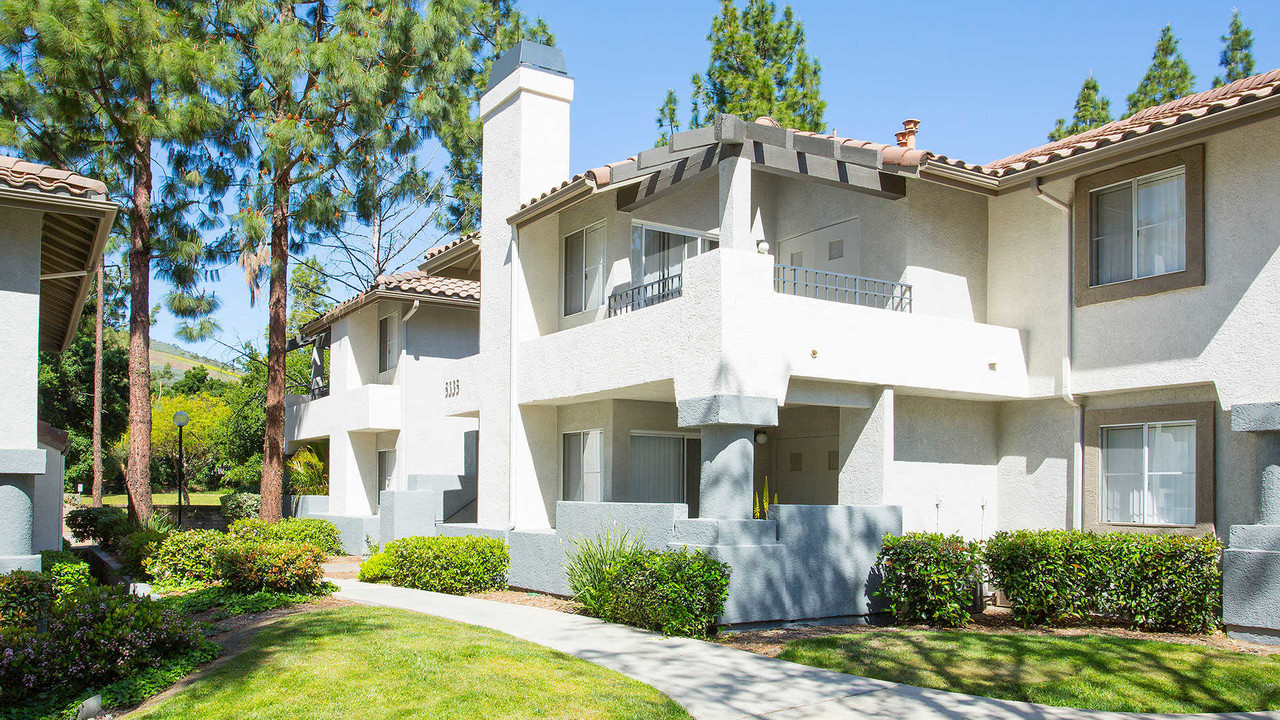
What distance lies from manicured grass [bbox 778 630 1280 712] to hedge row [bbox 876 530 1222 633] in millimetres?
1086

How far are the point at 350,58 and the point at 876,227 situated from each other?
45.6 feet

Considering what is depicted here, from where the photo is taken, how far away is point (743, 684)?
9.21 meters

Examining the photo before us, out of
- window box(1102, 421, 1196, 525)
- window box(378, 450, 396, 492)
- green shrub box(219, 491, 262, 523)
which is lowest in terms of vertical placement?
green shrub box(219, 491, 262, 523)

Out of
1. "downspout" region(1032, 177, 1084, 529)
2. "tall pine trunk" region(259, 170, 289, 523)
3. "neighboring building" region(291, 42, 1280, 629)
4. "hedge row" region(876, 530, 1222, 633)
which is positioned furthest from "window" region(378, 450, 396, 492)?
"downspout" region(1032, 177, 1084, 529)

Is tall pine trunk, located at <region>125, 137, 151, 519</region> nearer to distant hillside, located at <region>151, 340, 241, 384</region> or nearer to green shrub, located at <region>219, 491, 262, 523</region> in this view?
green shrub, located at <region>219, 491, 262, 523</region>

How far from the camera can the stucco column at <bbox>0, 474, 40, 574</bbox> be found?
427 inches

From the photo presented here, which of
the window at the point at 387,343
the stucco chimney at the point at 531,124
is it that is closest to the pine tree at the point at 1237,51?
the stucco chimney at the point at 531,124

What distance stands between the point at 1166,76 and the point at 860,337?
22.9 meters

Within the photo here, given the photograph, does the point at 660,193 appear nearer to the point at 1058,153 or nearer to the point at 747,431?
the point at 747,431

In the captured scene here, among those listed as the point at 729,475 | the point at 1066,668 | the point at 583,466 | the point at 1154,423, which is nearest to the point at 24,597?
the point at 729,475

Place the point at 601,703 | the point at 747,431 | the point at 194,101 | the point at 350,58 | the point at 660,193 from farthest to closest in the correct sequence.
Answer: the point at 350,58, the point at 194,101, the point at 660,193, the point at 747,431, the point at 601,703

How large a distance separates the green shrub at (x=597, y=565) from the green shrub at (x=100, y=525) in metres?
12.2

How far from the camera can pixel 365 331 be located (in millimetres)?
26281

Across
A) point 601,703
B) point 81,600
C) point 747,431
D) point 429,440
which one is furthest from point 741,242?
point 429,440
